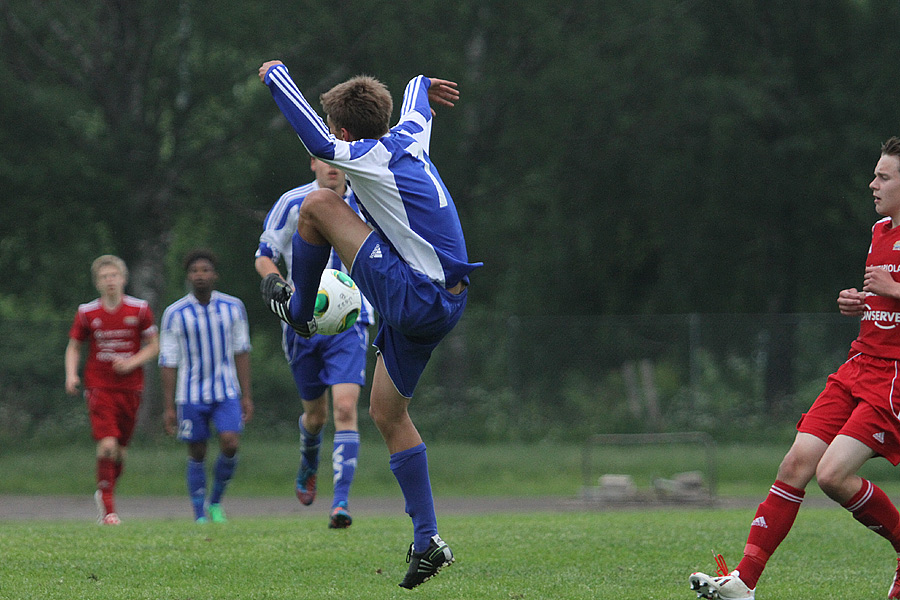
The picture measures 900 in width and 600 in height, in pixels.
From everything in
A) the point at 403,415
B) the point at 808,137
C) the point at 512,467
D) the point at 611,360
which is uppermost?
the point at 808,137

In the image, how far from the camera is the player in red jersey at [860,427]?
5176 mm

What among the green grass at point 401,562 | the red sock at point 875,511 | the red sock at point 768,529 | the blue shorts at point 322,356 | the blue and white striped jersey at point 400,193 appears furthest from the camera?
the blue shorts at point 322,356

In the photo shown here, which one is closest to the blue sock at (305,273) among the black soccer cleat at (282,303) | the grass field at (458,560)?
the black soccer cleat at (282,303)

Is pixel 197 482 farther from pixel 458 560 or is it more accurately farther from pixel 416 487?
pixel 416 487

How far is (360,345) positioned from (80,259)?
49.1 feet

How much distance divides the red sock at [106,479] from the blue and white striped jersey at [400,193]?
621 centimetres

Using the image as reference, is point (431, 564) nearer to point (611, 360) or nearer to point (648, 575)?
point (648, 575)

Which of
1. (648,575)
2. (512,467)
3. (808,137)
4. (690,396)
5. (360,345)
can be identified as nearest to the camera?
(648,575)

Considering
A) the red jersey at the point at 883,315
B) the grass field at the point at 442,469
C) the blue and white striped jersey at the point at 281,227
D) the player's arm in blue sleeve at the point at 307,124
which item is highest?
the player's arm in blue sleeve at the point at 307,124

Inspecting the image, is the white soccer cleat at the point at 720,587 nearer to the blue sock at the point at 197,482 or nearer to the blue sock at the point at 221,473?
the blue sock at the point at 221,473

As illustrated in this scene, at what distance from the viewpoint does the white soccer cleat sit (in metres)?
4.94

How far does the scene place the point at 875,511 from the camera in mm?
5488

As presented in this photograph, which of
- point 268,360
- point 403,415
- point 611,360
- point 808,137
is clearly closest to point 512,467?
point 611,360

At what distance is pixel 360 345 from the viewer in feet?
27.6
